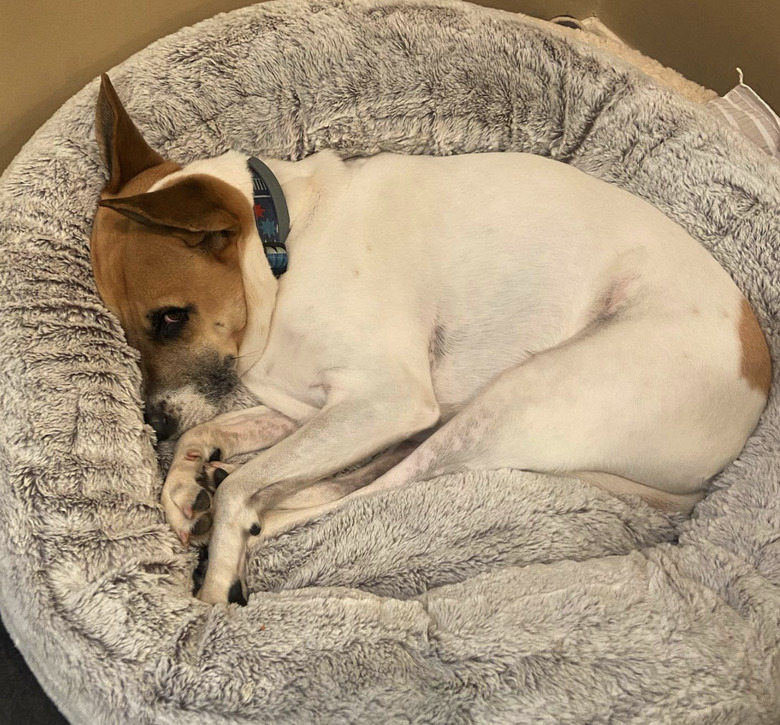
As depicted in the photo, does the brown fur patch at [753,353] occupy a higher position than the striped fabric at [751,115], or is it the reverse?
the striped fabric at [751,115]

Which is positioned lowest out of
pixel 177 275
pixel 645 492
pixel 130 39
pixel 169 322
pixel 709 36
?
pixel 645 492

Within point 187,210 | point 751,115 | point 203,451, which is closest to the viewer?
point 187,210

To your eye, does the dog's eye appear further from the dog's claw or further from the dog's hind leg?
the dog's hind leg

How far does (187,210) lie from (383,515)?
1049mm

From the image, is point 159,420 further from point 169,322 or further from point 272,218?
point 272,218

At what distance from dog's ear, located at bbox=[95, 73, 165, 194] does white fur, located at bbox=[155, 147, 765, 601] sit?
0.60 ft

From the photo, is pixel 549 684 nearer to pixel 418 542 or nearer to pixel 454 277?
pixel 418 542

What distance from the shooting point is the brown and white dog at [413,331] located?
2.21 metres

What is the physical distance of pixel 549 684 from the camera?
1811 mm

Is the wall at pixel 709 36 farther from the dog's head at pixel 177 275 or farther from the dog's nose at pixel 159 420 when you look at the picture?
the dog's nose at pixel 159 420

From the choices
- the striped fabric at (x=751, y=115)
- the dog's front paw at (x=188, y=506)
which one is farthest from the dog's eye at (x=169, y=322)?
the striped fabric at (x=751, y=115)

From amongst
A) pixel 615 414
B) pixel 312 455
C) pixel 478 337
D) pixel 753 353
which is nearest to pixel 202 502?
pixel 312 455

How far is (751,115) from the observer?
10.2ft

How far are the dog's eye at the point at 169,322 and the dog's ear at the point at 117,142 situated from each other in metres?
0.48
